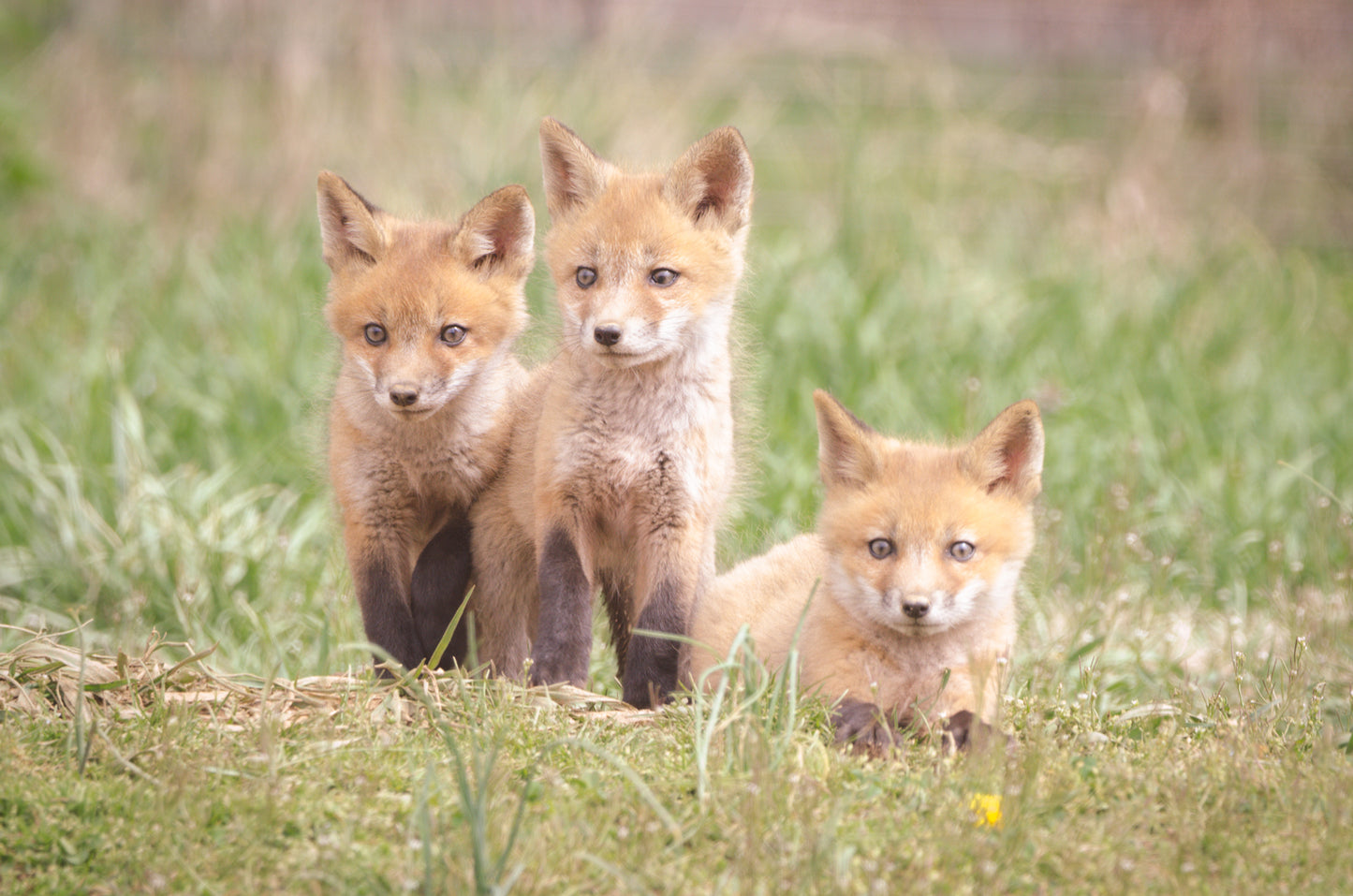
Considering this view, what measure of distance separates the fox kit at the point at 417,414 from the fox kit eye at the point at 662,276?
0.46 m

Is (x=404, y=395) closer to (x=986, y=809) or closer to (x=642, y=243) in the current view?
(x=642, y=243)

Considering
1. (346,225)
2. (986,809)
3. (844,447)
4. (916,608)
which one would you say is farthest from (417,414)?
(986,809)

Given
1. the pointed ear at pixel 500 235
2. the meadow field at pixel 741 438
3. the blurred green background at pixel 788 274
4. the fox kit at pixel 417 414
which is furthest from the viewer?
the blurred green background at pixel 788 274

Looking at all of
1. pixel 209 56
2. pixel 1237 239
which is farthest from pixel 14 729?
pixel 1237 239

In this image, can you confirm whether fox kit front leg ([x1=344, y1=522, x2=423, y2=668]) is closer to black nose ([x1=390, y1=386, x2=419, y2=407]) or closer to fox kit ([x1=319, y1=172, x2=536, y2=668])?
fox kit ([x1=319, y1=172, x2=536, y2=668])

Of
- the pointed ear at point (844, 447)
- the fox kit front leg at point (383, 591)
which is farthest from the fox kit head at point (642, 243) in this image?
the fox kit front leg at point (383, 591)

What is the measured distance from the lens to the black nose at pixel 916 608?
297 centimetres

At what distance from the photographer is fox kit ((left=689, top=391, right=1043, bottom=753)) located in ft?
10.0

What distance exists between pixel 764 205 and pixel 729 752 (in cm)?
824

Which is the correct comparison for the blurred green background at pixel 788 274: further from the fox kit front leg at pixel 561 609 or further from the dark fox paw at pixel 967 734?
the fox kit front leg at pixel 561 609

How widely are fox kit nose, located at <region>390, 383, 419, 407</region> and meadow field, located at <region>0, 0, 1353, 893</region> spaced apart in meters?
0.73

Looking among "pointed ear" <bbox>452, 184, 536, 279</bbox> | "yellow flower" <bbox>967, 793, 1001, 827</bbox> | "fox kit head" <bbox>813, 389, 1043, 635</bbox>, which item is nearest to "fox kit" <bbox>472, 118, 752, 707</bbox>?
"pointed ear" <bbox>452, 184, 536, 279</bbox>

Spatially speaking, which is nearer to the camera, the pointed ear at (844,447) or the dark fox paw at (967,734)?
Result: the dark fox paw at (967,734)

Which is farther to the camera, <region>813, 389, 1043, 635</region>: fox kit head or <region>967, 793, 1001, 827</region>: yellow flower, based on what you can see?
<region>813, 389, 1043, 635</region>: fox kit head
